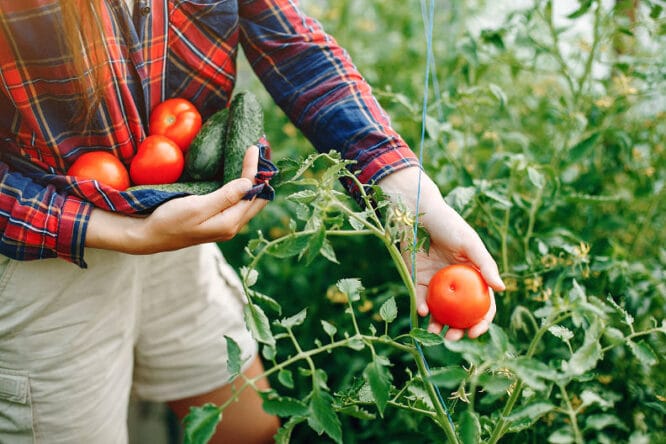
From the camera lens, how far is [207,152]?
3.48ft

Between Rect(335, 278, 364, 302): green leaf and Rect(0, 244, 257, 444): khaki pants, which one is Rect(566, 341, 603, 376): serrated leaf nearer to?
Rect(335, 278, 364, 302): green leaf

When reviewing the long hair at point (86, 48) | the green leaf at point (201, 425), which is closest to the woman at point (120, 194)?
the long hair at point (86, 48)

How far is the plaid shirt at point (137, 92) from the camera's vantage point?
917 millimetres

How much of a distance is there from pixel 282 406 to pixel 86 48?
24.8 inches

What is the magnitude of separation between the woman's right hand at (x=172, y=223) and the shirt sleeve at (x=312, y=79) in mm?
213

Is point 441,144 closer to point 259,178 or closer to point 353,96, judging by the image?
point 353,96

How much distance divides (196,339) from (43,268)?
385 mm

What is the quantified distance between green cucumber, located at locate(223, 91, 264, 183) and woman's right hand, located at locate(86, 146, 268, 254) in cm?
8

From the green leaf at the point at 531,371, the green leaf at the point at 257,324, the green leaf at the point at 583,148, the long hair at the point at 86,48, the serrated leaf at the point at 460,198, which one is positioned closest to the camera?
the green leaf at the point at 531,371

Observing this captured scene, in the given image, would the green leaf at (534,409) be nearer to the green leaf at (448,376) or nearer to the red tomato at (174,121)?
the green leaf at (448,376)

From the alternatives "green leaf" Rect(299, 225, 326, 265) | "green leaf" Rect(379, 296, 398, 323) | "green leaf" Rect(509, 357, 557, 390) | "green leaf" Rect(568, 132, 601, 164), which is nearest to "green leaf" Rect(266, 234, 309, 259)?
"green leaf" Rect(299, 225, 326, 265)

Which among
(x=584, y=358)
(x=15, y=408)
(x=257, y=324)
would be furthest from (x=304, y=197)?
(x=15, y=408)

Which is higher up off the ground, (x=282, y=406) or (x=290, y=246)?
(x=290, y=246)

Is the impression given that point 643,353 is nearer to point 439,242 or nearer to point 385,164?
point 439,242
